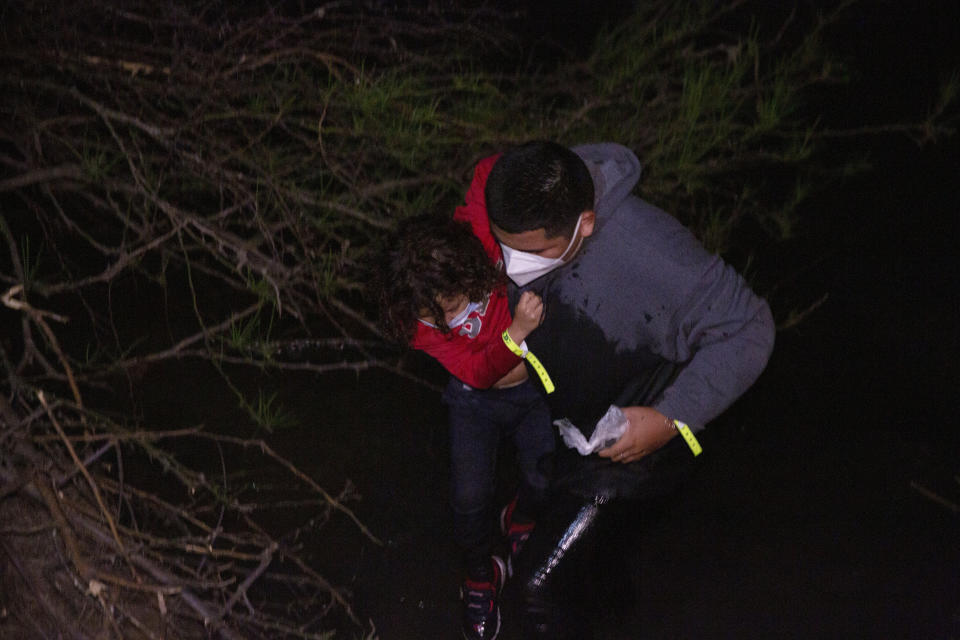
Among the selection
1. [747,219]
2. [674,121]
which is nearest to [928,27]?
[747,219]

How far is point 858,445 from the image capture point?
3.23 m

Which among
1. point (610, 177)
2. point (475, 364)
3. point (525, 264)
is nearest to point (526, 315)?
point (525, 264)

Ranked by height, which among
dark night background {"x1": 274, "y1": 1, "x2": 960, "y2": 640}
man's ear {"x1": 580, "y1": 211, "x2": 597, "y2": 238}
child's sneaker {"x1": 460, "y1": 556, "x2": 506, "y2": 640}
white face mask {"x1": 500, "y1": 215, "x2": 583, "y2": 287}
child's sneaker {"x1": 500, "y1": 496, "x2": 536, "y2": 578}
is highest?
man's ear {"x1": 580, "y1": 211, "x2": 597, "y2": 238}

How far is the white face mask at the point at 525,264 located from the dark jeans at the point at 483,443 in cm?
50

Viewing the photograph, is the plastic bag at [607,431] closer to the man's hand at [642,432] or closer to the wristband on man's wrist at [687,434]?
the man's hand at [642,432]

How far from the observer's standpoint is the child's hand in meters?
1.98

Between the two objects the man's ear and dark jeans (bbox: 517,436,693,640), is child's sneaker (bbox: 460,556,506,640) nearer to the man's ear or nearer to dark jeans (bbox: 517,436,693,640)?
dark jeans (bbox: 517,436,693,640)

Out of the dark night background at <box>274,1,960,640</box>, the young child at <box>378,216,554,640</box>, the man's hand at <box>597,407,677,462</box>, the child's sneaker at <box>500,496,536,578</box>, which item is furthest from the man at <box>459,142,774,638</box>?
the child's sneaker at <box>500,496,536,578</box>

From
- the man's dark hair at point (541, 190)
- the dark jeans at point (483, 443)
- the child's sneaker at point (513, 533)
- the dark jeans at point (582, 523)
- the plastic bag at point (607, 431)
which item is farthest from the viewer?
the child's sneaker at point (513, 533)

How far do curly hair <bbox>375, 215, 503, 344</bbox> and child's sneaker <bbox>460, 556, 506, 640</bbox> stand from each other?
0.95 meters

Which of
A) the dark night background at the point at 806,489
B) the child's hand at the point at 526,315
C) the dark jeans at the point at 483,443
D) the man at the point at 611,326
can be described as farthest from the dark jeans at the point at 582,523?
the child's hand at the point at 526,315

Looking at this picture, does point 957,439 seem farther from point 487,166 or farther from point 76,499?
point 76,499

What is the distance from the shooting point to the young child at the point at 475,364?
6.77ft

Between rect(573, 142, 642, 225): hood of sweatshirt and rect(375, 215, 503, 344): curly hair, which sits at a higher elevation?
rect(573, 142, 642, 225): hood of sweatshirt
